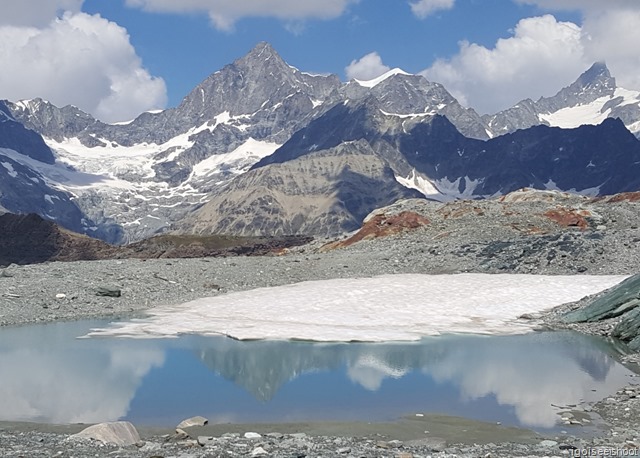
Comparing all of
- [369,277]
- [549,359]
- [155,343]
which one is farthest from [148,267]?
[549,359]

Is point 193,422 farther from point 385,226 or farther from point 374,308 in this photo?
point 385,226

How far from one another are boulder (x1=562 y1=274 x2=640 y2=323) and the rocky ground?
0.95 m

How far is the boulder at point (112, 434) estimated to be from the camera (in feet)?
55.8

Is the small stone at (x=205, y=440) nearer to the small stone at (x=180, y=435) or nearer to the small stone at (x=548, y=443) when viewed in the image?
the small stone at (x=180, y=435)

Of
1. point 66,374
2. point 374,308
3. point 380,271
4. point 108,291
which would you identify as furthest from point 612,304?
point 108,291

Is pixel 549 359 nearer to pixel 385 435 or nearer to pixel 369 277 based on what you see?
pixel 385 435

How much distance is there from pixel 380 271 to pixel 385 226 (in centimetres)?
2278

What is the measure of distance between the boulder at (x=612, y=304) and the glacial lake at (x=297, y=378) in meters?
2.60

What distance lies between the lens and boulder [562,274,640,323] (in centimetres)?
3591

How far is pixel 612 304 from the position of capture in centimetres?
3738

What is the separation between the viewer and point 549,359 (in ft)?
98.8

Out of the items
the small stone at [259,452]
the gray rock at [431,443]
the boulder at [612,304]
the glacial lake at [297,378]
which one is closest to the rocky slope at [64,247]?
the boulder at [612,304]

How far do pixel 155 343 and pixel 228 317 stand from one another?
24.7 ft

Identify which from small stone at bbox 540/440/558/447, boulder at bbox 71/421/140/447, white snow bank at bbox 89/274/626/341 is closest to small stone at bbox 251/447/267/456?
boulder at bbox 71/421/140/447
